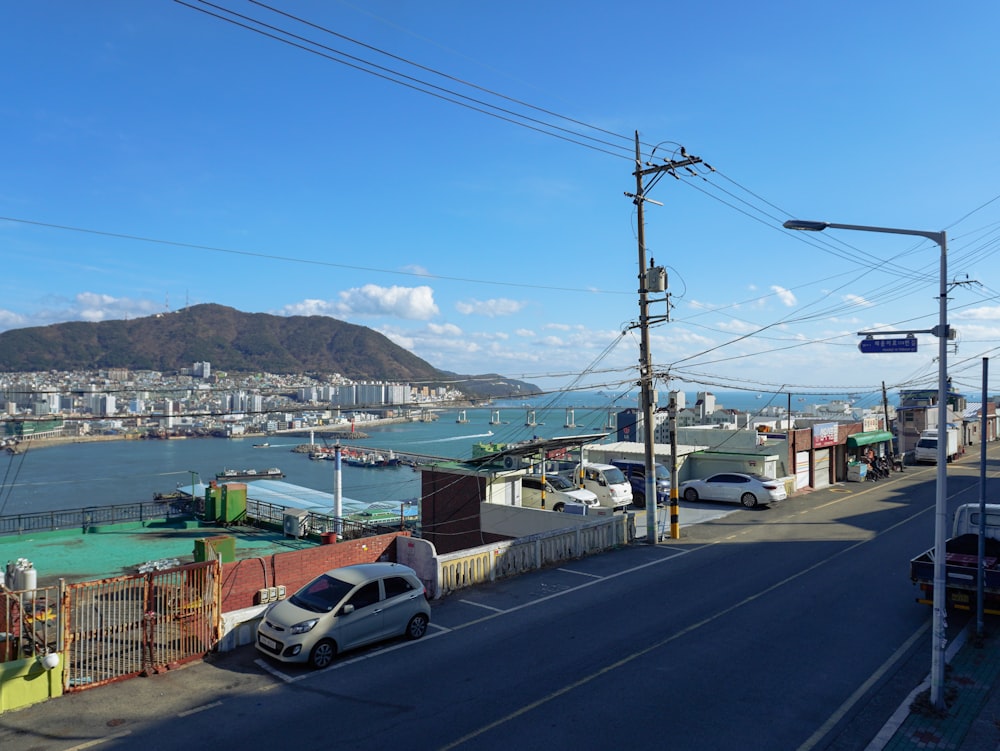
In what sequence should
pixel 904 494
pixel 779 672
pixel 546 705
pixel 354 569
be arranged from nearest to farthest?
1. pixel 546 705
2. pixel 779 672
3. pixel 354 569
4. pixel 904 494

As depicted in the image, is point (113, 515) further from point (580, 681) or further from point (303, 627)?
point (580, 681)

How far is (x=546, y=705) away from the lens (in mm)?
8633

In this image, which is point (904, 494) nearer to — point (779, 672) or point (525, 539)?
point (525, 539)

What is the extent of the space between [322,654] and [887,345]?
35.2ft

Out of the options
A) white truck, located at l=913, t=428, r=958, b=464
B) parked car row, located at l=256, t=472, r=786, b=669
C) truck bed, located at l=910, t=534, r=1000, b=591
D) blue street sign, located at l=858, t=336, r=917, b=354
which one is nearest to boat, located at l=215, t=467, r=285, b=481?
white truck, located at l=913, t=428, r=958, b=464

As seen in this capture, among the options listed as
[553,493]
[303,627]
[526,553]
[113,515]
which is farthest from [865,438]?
[113,515]

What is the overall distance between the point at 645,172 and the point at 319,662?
16701 mm

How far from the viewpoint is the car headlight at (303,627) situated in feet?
33.4

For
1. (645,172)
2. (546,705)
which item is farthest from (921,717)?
(645,172)

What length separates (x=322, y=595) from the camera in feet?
36.1

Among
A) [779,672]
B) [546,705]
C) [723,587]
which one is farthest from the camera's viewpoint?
[723,587]

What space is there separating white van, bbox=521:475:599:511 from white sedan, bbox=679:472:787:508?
525cm

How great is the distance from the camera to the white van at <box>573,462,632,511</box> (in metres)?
26.6

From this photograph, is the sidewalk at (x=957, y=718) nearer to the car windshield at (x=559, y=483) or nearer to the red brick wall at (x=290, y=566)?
the red brick wall at (x=290, y=566)
